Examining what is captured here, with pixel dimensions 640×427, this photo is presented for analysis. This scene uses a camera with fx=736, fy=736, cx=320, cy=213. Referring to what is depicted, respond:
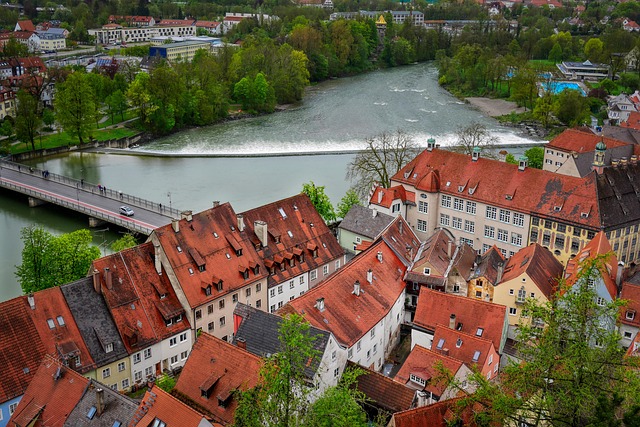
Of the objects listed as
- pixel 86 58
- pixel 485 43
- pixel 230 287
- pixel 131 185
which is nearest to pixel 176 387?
pixel 230 287

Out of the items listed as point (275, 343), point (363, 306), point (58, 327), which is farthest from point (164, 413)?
point (363, 306)

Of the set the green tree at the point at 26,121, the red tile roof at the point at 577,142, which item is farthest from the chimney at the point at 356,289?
the green tree at the point at 26,121

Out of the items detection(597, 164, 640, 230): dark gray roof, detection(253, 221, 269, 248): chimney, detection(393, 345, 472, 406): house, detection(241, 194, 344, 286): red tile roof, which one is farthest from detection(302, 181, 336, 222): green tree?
detection(393, 345, 472, 406): house

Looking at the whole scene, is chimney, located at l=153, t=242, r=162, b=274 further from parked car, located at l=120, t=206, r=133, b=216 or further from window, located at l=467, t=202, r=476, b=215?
window, located at l=467, t=202, r=476, b=215

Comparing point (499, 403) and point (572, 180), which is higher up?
point (499, 403)

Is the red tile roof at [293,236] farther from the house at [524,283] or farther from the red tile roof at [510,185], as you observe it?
the house at [524,283]

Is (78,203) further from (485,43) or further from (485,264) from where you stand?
(485,43)

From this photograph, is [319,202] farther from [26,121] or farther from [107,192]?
[26,121]
